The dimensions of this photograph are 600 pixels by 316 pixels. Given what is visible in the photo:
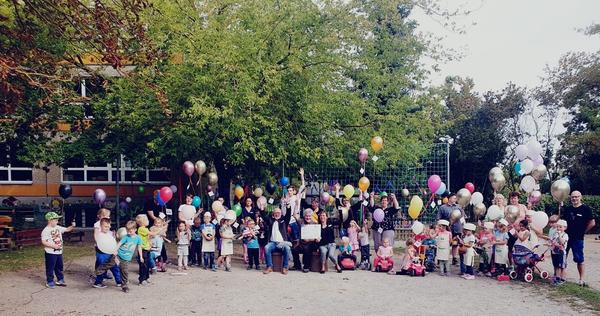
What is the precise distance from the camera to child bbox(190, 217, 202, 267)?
11711 mm

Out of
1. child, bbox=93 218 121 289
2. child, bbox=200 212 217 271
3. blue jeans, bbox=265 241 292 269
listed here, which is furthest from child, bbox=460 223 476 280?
child, bbox=93 218 121 289

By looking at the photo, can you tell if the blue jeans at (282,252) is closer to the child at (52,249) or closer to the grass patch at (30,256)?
the child at (52,249)

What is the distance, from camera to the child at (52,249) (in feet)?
31.3

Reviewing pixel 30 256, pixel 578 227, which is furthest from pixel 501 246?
pixel 30 256

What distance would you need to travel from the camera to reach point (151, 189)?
2333 centimetres

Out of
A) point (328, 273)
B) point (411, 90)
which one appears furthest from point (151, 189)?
point (328, 273)

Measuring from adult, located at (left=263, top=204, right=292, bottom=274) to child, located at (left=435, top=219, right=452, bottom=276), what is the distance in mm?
3345

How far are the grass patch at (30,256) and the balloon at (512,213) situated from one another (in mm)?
10601

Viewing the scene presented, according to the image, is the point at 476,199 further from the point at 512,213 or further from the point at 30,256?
the point at 30,256

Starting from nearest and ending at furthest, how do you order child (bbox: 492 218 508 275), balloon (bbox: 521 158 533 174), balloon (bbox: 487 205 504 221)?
child (bbox: 492 218 508 275) → balloon (bbox: 487 205 504 221) → balloon (bbox: 521 158 533 174)

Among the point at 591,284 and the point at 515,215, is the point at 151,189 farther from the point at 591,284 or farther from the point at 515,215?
the point at 591,284

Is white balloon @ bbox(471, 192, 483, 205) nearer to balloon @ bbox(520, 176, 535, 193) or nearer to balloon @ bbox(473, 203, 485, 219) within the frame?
balloon @ bbox(473, 203, 485, 219)

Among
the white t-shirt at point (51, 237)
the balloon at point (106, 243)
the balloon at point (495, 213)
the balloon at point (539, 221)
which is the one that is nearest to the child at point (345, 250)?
the balloon at point (495, 213)

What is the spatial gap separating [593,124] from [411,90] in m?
9.48
